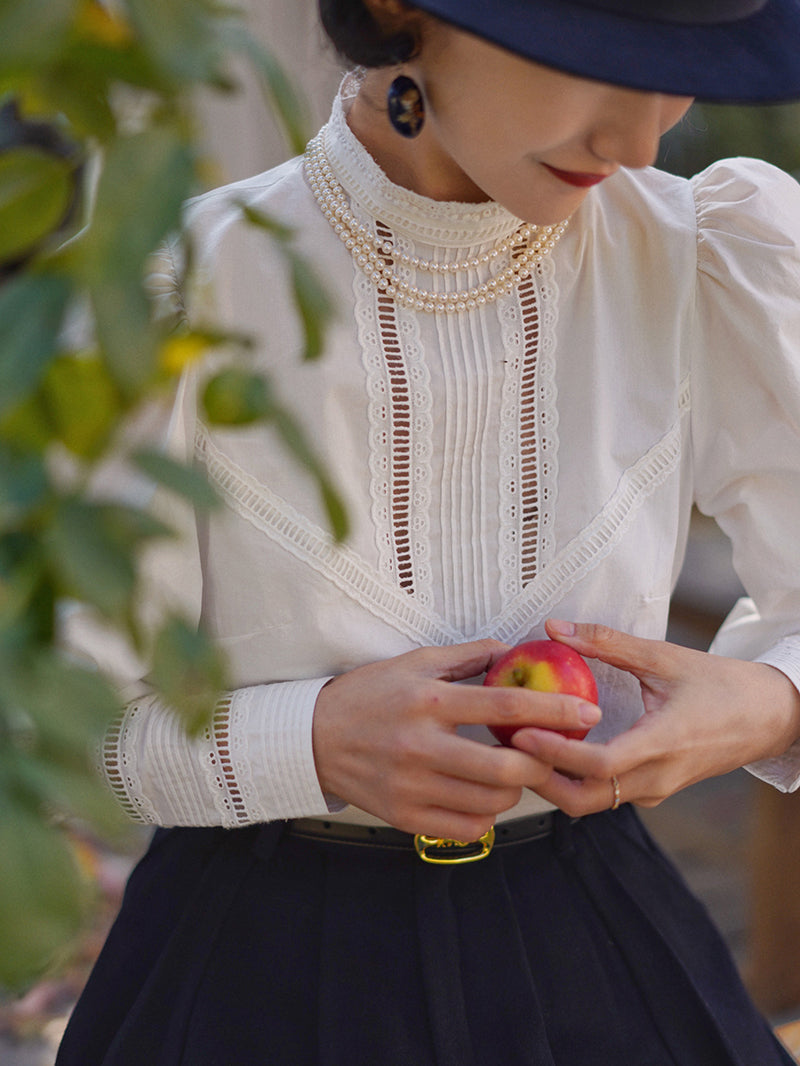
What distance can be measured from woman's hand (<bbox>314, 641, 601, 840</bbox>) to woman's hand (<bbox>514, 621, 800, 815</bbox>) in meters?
0.03

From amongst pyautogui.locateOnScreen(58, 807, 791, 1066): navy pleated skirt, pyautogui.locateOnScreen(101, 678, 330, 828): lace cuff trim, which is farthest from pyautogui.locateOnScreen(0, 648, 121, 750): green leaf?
pyautogui.locateOnScreen(58, 807, 791, 1066): navy pleated skirt

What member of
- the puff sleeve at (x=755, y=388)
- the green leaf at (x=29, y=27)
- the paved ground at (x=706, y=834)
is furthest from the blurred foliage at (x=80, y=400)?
the paved ground at (x=706, y=834)

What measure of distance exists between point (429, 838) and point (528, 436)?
40 centimetres

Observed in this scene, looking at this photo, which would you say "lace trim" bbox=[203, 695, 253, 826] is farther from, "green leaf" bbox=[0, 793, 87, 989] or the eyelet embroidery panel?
"green leaf" bbox=[0, 793, 87, 989]

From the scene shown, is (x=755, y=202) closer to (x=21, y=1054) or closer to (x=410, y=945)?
(x=410, y=945)

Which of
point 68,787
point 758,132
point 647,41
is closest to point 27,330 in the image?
point 68,787

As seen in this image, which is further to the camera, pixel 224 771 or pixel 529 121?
pixel 224 771

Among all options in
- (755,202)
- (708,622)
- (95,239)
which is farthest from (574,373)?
(708,622)

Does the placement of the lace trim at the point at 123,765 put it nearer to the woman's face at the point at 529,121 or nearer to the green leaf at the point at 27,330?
the woman's face at the point at 529,121

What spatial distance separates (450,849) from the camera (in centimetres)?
97

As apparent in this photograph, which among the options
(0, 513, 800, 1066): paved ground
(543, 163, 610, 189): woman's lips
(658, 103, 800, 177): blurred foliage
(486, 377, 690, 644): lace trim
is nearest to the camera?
(543, 163, 610, 189): woman's lips

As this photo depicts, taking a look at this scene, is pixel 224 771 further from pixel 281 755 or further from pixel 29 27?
pixel 29 27

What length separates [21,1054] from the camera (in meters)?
2.00

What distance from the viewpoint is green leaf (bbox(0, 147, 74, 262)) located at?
335 mm
